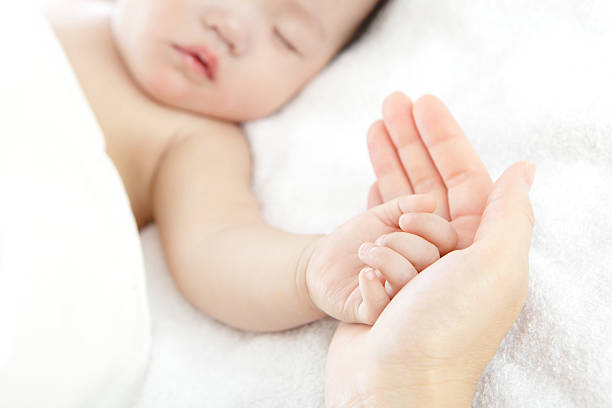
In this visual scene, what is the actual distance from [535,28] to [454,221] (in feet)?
1.20

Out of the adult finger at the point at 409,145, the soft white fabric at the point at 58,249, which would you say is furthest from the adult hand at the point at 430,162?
the soft white fabric at the point at 58,249

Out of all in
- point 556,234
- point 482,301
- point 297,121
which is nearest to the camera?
point 482,301

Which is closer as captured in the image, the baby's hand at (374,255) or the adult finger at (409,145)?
the baby's hand at (374,255)

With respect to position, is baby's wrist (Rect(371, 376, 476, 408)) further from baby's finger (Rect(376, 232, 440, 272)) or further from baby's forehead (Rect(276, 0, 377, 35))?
baby's forehead (Rect(276, 0, 377, 35))

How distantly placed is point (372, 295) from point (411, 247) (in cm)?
6

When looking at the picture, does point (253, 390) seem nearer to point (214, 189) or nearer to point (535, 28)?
point (214, 189)

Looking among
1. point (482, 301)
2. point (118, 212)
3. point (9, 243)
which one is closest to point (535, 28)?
point (482, 301)

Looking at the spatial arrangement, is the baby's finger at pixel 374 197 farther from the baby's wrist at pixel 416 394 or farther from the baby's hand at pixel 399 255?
the baby's wrist at pixel 416 394

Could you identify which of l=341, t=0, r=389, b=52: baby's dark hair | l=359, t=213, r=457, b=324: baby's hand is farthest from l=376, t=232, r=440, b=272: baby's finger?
l=341, t=0, r=389, b=52: baby's dark hair

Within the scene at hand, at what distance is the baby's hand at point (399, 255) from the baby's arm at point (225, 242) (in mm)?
145

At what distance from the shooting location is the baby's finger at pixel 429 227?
64 centimetres

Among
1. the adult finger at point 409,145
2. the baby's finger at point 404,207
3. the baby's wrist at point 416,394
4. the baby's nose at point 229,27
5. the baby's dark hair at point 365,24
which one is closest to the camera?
the baby's wrist at point 416,394

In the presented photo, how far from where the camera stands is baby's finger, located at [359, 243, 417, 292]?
24.0 inches

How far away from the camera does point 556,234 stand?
71cm
